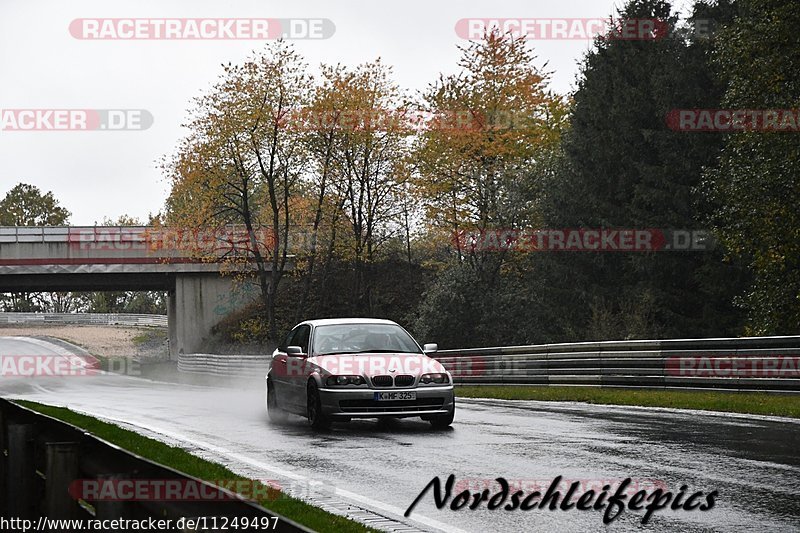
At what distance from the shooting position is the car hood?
15016 millimetres

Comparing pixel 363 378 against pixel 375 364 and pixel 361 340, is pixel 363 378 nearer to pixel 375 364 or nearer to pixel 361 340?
pixel 375 364

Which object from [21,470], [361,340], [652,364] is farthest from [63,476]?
[652,364]

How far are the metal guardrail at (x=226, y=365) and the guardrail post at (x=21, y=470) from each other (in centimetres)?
2905

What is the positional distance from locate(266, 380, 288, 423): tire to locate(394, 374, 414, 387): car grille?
2786 millimetres

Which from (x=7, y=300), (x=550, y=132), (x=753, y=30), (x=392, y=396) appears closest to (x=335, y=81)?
(x=550, y=132)

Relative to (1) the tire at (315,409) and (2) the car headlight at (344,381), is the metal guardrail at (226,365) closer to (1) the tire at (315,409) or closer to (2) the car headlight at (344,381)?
(1) the tire at (315,409)

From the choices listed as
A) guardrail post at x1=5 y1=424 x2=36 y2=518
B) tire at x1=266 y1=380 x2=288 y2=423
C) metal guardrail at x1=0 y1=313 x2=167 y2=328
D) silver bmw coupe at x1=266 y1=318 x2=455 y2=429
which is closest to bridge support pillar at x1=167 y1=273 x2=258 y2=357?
tire at x1=266 y1=380 x2=288 y2=423

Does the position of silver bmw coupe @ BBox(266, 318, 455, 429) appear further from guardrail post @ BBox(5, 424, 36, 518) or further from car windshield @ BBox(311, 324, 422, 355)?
guardrail post @ BBox(5, 424, 36, 518)

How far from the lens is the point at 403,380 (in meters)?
14.9

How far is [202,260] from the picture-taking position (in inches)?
2106

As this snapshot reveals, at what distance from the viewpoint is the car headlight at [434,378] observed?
15031 mm

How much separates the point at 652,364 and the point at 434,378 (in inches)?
Answer: 307

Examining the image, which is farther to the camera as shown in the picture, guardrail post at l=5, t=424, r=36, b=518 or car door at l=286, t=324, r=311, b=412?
car door at l=286, t=324, r=311, b=412

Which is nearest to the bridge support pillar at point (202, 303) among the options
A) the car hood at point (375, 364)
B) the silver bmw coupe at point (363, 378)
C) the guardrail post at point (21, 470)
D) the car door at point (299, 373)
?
the car door at point (299, 373)
